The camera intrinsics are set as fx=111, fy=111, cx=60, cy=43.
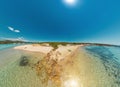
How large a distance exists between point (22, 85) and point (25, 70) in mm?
2889

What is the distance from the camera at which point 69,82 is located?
9.44 m

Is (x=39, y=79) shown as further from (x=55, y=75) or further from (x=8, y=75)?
(x=8, y=75)

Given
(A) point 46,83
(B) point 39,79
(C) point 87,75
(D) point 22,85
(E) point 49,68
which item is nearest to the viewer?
(D) point 22,85

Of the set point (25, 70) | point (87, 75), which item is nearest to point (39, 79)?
point (25, 70)

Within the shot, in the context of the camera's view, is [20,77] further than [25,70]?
No

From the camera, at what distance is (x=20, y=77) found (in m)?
9.60

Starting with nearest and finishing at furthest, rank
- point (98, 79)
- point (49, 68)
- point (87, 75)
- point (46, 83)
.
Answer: point (46, 83) → point (98, 79) → point (87, 75) → point (49, 68)

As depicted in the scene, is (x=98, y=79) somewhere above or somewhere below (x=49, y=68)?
below

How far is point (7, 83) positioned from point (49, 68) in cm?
485

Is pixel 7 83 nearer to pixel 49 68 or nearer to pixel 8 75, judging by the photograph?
pixel 8 75

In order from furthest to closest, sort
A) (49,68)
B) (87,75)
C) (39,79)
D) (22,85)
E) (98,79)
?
(49,68), (87,75), (98,79), (39,79), (22,85)

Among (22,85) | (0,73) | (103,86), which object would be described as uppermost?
(0,73)

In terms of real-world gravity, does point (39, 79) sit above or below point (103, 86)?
above

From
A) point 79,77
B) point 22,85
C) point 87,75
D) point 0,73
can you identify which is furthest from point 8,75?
point 87,75
